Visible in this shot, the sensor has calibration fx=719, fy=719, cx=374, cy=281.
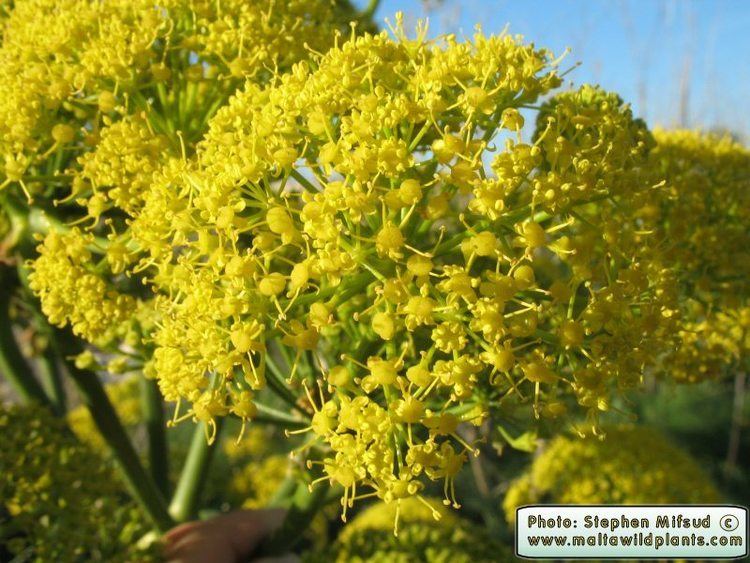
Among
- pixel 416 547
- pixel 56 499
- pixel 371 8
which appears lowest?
pixel 416 547

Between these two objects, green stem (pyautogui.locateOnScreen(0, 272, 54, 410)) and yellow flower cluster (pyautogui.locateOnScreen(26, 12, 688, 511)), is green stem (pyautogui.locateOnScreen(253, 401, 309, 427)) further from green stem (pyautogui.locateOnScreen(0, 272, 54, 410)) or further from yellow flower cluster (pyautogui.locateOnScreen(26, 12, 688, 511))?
green stem (pyautogui.locateOnScreen(0, 272, 54, 410))

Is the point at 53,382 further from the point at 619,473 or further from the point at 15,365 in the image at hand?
the point at 619,473

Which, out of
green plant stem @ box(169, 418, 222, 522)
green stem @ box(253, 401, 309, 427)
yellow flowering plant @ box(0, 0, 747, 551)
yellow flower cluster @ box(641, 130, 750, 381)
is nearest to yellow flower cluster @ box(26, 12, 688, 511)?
yellow flowering plant @ box(0, 0, 747, 551)

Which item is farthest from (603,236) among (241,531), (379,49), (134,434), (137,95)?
(134,434)

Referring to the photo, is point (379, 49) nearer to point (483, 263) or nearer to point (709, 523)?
point (483, 263)

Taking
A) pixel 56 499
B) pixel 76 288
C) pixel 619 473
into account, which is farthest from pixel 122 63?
pixel 619 473

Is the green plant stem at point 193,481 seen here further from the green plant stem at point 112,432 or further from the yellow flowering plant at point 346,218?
the yellow flowering plant at point 346,218
